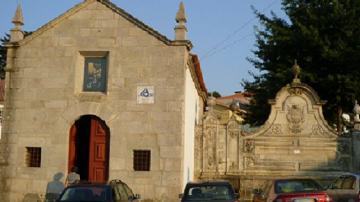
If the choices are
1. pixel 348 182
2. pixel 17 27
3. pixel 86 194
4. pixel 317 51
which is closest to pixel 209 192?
pixel 86 194

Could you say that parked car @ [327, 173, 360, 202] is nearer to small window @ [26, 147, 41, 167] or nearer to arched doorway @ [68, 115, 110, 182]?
arched doorway @ [68, 115, 110, 182]

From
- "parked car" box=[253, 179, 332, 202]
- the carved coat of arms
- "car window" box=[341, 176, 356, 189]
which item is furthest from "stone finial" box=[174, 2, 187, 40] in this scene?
"car window" box=[341, 176, 356, 189]

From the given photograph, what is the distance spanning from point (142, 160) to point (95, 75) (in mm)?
3768

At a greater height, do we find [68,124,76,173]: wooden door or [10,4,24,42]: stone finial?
[10,4,24,42]: stone finial

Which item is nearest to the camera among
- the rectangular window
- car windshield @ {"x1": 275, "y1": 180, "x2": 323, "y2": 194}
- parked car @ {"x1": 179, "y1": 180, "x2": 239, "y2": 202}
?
parked car @ {"x1": 179, "y1": 180, "x2": 239, "y2": 202}

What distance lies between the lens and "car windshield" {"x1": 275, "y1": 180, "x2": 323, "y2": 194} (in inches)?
518

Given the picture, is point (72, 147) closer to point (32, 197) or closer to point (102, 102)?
point (102, 102)

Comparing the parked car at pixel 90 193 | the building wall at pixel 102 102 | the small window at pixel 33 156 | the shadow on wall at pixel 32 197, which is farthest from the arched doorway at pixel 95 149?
the parked car at pixel 90 193

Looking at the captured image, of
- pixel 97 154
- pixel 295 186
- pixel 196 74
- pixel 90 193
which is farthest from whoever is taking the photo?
pixel 196 74

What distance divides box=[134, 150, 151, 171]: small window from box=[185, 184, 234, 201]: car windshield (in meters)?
6.12

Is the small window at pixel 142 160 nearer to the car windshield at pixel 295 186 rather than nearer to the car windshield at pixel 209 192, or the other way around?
the car windshield at pixel 295 186

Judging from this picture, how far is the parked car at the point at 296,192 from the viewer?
12.3m

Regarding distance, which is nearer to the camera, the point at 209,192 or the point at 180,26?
the point at 209,192

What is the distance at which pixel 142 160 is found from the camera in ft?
59.7
